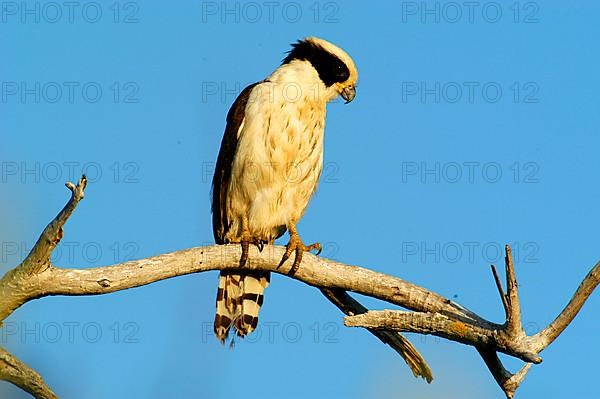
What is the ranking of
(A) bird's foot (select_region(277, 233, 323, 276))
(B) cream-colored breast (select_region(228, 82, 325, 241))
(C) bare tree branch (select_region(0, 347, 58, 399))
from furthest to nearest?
(B) cream-colored breast (select_region(228, 82, 325, 241)) < (A) bird's foot (select_region(277, 233, 323, 276)) < (C) bare tree branch (select_region(0, 347, 58, 399))

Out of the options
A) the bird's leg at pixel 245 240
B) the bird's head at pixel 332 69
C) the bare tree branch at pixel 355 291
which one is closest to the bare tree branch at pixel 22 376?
the bare tree branch at pixel 355 291

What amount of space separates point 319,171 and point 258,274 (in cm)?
79

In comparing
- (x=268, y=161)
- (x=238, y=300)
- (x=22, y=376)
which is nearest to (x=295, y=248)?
(x=268, y=161)

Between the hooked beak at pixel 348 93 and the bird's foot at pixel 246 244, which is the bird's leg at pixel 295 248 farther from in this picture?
the hooked beak at pixel 348 93

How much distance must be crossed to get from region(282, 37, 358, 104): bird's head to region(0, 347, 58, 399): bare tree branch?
2830 mm

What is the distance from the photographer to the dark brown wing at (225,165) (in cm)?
593

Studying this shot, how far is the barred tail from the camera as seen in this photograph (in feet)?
19.5

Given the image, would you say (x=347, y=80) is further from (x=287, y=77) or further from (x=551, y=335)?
(x=551, y=335)

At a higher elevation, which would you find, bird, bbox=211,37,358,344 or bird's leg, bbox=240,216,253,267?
bird, bbox=211,37,358,344

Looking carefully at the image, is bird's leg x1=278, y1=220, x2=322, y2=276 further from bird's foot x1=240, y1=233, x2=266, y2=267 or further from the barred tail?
the barred tail

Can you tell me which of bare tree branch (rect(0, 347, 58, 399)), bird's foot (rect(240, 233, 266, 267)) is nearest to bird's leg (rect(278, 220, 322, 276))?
bird's foot (rect(240, 233, 266, 267))

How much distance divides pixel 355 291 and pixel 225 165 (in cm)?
155

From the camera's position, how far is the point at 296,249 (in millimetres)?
5309

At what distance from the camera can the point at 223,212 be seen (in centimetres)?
611
